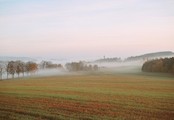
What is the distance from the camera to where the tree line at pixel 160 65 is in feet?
50.1

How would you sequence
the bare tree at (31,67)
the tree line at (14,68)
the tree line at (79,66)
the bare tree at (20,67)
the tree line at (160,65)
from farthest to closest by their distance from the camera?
the bare tree at (31,67)
the bare tree at (20,67)
the tree line at (14,68)
the tree line at (79,66)
the tree line at (160,65)

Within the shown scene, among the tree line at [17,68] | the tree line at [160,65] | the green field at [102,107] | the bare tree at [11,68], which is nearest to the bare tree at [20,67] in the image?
the tree line at [17,68]

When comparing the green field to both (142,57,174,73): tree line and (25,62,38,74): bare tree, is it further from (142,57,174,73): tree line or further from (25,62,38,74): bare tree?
(25,62,38,74): bare tree

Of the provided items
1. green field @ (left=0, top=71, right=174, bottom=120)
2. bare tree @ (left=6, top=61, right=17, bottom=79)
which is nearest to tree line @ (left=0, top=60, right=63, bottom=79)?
bare tree @ (left=6, top=61, right=17, bottom=79)

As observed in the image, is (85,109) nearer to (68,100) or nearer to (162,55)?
(68,100)

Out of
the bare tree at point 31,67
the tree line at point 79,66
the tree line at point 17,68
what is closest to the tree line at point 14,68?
the tree line at point 17,68

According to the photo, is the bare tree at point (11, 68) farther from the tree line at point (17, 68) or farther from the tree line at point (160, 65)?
the tree line at point (160, 65)

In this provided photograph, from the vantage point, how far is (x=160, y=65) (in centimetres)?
1778

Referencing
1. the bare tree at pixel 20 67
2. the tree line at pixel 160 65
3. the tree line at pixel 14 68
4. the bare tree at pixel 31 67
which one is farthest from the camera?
the bare tree at pixel 31 67

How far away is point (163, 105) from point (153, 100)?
3.88 feet

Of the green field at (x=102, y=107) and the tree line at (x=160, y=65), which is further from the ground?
the tree line at (x=160, y=65)

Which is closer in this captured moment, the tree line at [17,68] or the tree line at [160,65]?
the tree line at [160,65]

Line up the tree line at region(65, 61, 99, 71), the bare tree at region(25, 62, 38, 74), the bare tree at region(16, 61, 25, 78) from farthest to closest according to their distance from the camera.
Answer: the bare tree at region(25, 62, 38, 74) < the bare tree at region(16, 61, 25, 78) < the tree line at region(65, 61, 99, 71)

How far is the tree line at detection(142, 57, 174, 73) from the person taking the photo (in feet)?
50.1
